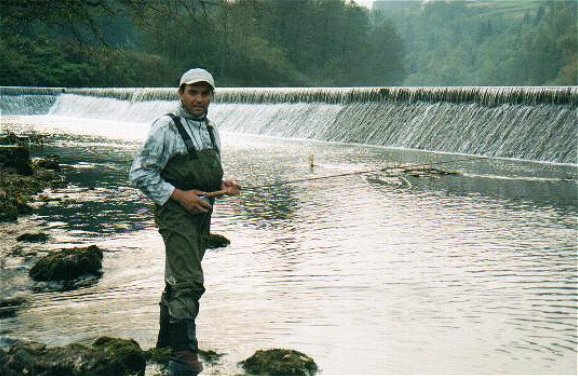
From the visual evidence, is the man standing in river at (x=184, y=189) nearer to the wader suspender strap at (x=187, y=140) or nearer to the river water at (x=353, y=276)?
the wader suspender strap at (x=187, y=140)

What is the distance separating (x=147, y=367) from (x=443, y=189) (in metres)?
10.1

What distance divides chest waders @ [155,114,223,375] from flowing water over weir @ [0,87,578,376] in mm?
349

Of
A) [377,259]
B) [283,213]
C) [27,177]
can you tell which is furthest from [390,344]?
[27,177]

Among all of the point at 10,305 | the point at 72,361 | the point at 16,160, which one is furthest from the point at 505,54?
the point at 72,361

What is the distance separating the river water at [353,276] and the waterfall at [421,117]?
264 inches

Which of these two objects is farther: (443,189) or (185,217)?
(443,189)

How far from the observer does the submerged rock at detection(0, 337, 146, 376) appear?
4.35m

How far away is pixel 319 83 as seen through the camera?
91875 mm

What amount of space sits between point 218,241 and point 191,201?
14.0 feet

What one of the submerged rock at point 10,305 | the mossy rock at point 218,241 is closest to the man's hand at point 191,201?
the submerged rock at point 10,305

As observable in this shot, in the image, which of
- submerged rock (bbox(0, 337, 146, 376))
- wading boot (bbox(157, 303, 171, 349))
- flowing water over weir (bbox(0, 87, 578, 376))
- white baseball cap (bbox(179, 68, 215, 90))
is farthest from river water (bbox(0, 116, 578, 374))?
white baseball cap (bbox(179, 68, 215, 90))

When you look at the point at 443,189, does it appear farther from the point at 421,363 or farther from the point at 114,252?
the point at 421,363

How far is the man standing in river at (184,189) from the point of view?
4.57m

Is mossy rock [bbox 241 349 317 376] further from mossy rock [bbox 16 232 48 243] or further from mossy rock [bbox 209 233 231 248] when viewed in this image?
mossy rock [bbox 16 232 48 243]
